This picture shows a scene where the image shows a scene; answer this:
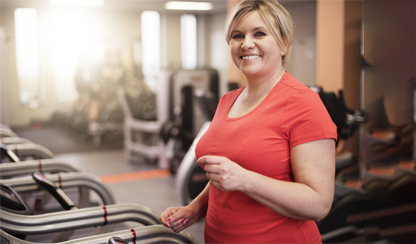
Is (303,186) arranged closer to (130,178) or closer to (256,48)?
(256,48)

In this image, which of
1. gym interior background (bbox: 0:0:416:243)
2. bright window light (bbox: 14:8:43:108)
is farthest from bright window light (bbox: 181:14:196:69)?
bright window light (bbox: 14:8:43:108)

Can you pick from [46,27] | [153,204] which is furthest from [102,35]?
[153,204]

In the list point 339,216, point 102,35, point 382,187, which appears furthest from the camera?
point 102,35

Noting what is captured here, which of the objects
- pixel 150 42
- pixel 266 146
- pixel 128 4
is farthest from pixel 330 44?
pixel 150 42

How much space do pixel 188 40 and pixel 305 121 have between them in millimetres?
9077

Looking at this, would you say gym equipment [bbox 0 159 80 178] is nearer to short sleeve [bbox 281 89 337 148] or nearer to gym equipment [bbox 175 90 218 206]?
gym equipment [bbox 175 90 218 206]

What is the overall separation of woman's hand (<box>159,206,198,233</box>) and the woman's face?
0.47 meters

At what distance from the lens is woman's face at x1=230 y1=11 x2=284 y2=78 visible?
906 millimetres

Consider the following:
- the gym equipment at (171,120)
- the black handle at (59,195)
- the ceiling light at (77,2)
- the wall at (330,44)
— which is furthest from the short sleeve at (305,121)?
the ceiling light at (77,2)

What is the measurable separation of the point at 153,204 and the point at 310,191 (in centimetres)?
281

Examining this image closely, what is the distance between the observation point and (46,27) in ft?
27.5

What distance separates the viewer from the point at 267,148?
873 mm

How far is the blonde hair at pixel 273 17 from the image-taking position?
900mm

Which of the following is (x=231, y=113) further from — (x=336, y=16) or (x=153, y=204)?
(x=153, y=204)
